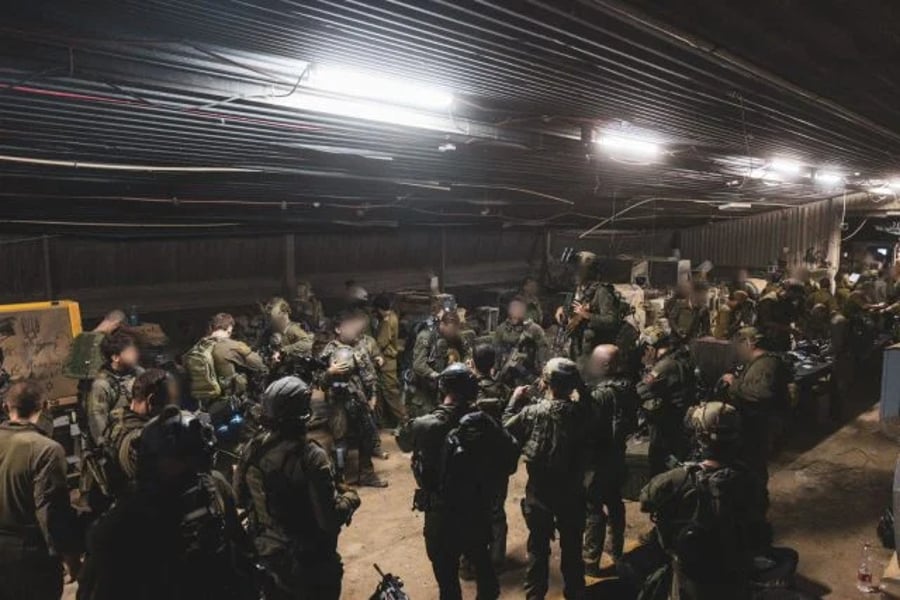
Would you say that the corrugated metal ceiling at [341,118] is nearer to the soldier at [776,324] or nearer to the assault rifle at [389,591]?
the soldier at [776,324]

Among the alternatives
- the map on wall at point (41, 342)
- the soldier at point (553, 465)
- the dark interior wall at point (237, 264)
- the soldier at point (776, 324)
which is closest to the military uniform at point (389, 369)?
the dark interior wall at point (237, 264)

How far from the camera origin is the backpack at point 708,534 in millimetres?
3406

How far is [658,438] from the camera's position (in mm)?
6051

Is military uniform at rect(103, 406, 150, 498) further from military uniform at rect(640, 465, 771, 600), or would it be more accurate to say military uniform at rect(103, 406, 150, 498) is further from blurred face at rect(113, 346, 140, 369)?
military uniform at rect(640, 465, 771, 600)

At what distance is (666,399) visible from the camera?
592 centimetres

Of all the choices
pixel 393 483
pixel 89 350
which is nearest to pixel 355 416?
pixel 393 483

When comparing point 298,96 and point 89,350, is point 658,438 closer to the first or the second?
point 298,96

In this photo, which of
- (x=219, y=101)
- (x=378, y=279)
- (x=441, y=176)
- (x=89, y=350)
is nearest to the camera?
(x=219, y=101)

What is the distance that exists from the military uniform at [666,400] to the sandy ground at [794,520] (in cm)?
90

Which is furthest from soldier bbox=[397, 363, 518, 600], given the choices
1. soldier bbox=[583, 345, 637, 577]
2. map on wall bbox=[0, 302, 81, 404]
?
map on wall bbox=[0, 302, 81, 404]

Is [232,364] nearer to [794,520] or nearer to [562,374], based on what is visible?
[562,374]

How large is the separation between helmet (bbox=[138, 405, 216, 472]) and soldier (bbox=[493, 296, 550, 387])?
16.4 ft

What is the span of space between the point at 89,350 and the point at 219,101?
3143 millimetres

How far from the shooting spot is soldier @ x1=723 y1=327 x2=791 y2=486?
229 inches
